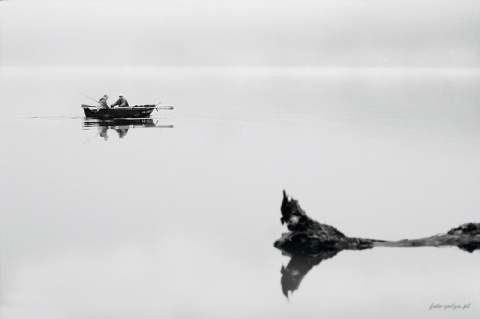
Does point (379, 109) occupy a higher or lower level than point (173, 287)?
higher

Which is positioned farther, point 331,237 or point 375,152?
point 375,152

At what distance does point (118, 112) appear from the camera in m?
29.9

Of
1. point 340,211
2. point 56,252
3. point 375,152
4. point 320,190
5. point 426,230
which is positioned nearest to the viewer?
point 56,252

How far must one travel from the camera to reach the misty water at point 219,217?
10.8 meters

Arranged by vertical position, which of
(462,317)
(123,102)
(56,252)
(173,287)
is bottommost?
(462,317)

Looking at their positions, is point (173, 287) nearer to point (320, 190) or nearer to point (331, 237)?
point (331, 237)

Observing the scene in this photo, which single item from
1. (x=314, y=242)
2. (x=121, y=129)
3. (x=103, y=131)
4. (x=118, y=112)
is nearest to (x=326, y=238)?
(x=314, y=242)

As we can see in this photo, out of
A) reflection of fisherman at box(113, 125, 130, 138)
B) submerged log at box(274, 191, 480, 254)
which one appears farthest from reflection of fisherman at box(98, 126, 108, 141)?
submerged log at box(274, 191, 480, 254)

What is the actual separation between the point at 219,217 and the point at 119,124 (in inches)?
634

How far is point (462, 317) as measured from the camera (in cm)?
1034

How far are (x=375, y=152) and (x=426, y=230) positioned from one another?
32.2ft

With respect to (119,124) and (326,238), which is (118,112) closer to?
(119,124)

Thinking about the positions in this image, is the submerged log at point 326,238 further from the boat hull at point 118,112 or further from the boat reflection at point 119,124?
the boat hull at point 118,112

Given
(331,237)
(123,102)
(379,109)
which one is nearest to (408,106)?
(379,109)
